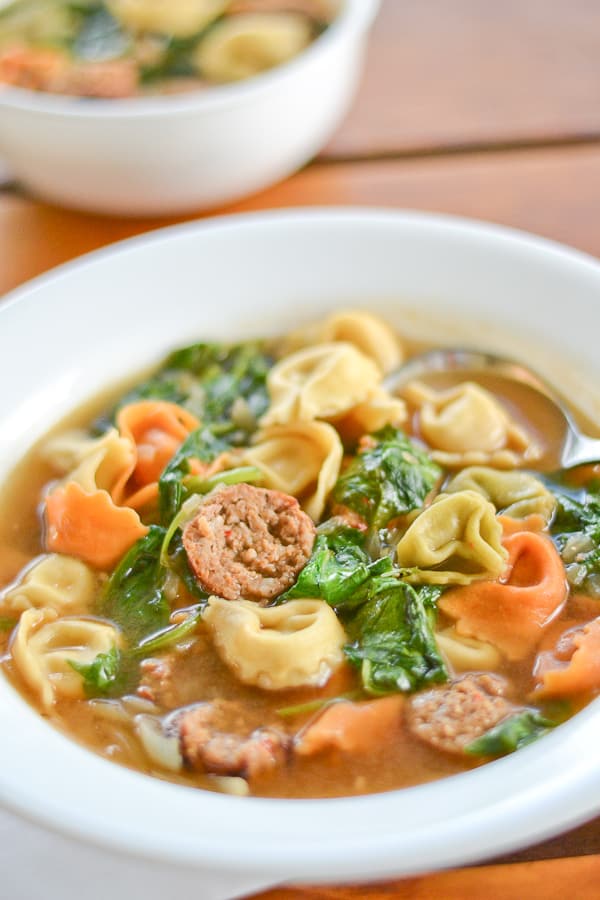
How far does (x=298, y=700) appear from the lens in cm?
257

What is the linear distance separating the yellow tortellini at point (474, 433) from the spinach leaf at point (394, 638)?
1.87 feet

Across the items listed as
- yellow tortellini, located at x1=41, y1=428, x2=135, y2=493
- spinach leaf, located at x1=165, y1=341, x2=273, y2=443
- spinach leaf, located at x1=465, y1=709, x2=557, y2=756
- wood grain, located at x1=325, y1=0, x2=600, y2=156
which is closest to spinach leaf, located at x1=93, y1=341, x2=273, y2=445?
spinach leaf, located at x1=165, y1=341, x2=273, y2=443

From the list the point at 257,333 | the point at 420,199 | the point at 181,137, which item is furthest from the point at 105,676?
the point at 420,199

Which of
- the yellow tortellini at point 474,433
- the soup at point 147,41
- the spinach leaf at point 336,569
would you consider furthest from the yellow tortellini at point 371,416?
the soup at point 147,41

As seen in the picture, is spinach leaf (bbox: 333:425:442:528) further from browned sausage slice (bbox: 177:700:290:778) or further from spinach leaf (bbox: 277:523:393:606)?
browned sausage slice (bbox: 177:700:290:778)

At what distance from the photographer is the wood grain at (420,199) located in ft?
13.4

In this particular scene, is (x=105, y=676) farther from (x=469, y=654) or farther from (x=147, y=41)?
(x=147, y=41)

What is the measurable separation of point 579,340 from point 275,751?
1.60 meters

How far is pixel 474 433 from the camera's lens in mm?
3146

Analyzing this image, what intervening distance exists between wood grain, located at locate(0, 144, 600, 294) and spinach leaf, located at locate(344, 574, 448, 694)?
192 cm

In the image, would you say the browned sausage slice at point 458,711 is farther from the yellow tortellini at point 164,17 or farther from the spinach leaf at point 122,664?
the yellow tortellini at point 164,17

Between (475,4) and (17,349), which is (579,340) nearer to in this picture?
(17,349)

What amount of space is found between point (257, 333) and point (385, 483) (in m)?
Result: 0.94

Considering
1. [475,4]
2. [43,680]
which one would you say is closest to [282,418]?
[43,680]
